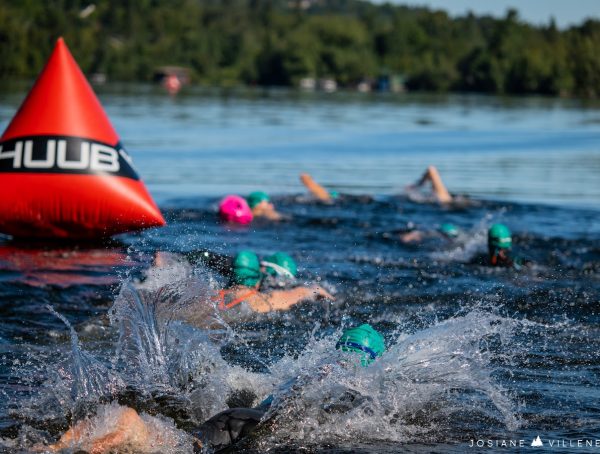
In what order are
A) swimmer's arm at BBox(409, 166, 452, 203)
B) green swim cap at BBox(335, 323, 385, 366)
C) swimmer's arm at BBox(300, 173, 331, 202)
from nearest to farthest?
green swim cap at BBox(335, 323, 385, 366) < swimmer's arm at BBox(409, 166, 452, 203) < swimmer's arm at BBox(300, 173, 331, 202)

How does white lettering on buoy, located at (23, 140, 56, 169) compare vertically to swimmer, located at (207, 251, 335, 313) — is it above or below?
above

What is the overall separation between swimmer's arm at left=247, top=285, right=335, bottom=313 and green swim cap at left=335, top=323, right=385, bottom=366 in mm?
2170

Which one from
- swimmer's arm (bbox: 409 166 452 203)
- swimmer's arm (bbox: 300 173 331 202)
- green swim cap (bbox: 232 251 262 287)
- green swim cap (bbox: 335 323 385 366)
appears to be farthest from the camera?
swimmer's arm (bbox: 300 173 331 202)

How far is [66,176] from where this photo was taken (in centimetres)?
980

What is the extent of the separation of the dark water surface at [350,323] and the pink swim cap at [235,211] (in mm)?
259

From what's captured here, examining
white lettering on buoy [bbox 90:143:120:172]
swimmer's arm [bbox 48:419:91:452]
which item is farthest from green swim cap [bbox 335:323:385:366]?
white lettering on buoy [bbox 90:143:120:172]

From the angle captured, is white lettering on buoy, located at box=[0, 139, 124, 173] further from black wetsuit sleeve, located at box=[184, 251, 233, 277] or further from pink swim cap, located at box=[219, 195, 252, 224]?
pink swim cap, located at box=[219, 195, 252, 224]

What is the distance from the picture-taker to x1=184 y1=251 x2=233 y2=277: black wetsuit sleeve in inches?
309

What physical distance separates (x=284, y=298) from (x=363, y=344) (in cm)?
264

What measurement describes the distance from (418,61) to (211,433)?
114470 mm

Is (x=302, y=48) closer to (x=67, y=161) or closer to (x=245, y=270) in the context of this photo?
(x=67, y=161)

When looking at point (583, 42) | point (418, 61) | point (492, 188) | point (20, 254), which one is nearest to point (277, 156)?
point (492, 188)

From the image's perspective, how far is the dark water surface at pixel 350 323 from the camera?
5.86 metres

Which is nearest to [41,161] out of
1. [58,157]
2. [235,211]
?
[58,157]
